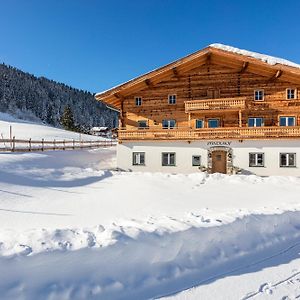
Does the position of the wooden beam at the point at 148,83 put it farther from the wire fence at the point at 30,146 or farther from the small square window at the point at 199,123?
the wire fence at the point at 30,146

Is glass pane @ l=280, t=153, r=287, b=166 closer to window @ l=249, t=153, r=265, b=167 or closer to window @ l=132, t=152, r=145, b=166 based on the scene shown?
window @ l=249, t=153, r=265, b=167

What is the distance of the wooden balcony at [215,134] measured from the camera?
19203 millimetres

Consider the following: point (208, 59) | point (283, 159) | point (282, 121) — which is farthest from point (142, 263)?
point (208, 59)

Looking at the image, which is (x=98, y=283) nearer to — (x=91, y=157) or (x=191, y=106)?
(x=191, y=106)

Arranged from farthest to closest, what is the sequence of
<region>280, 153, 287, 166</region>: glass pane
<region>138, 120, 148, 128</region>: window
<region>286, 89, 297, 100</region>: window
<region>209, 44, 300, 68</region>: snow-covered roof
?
<region>138, 120, 148, 128</region>: window < <region>286, 89, 297, 100</region>: window < <region>209, 44, 300, 68</region>: snow-covered roof < <region>280, 153, 287, 166</region>: glass pane

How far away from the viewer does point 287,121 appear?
21.3m

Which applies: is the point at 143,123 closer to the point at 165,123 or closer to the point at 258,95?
the point at 165,123

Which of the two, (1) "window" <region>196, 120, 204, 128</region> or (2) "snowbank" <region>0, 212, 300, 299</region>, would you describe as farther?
(1) "window" <region>196, 120, 204, 128</region>

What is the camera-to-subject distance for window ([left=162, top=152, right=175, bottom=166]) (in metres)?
21.3

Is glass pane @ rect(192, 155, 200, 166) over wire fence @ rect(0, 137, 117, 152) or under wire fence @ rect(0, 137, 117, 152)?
under

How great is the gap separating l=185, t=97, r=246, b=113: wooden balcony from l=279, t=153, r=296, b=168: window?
4.77 metres

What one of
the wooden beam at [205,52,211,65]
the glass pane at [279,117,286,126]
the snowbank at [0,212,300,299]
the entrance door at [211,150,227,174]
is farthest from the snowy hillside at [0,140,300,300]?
the wooden beam at [205,52,211,65]

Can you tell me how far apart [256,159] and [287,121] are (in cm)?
479

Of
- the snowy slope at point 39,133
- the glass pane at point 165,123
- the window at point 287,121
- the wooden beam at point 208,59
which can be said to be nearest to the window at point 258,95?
the window at point 287,121
